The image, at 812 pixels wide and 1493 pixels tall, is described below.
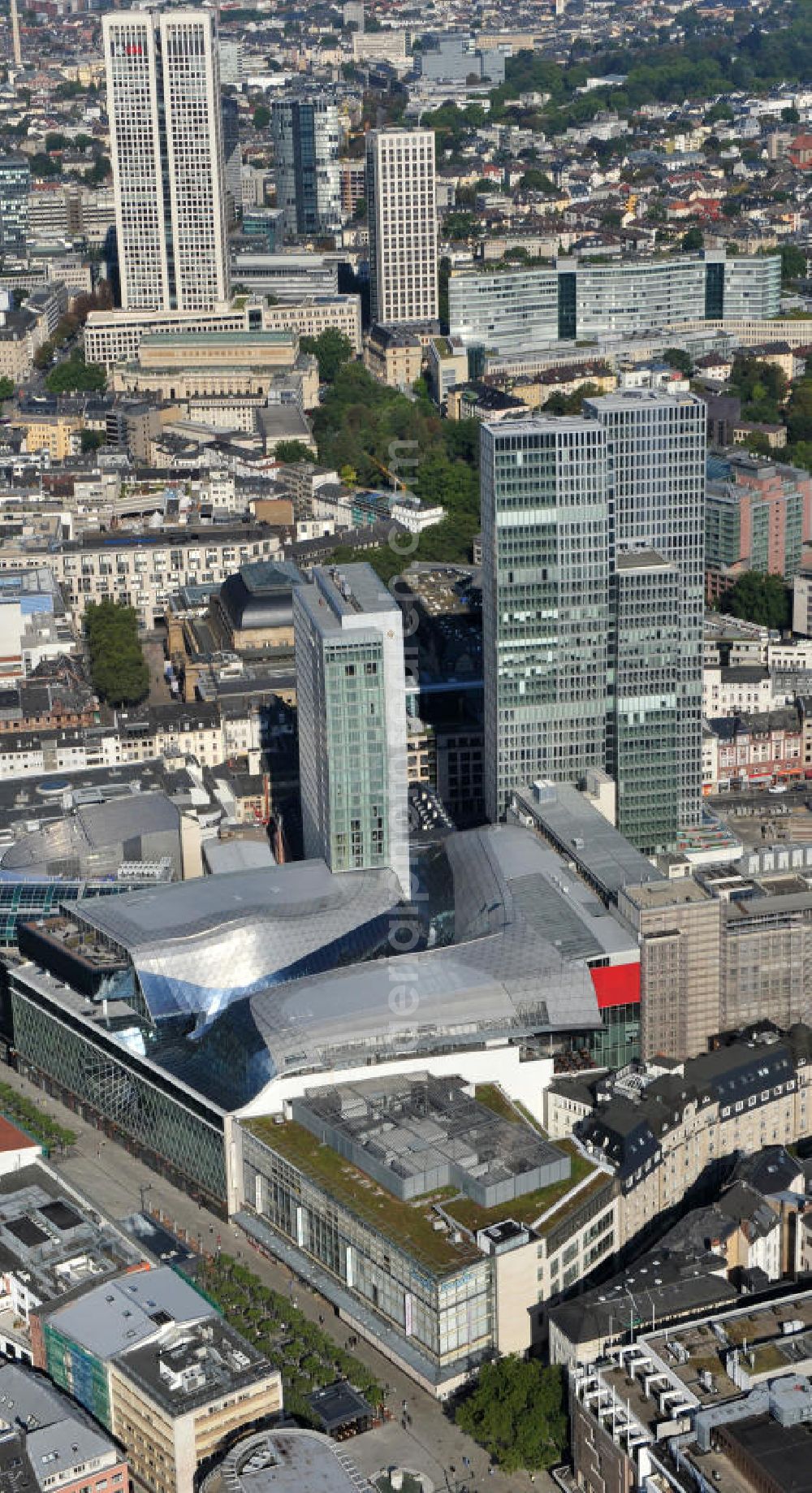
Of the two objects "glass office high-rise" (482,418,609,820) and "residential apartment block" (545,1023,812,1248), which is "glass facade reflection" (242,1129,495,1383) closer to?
"residential apartment block" (545,1023,812,1248)

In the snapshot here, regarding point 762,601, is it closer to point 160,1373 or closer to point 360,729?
point 360,729

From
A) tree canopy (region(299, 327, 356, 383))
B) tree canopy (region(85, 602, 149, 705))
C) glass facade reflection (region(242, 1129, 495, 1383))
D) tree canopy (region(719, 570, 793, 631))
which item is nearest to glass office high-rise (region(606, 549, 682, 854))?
glass facade reflection (region(242, 1129, 495, 1383))

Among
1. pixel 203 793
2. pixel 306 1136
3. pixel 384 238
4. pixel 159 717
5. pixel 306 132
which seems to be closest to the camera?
pixel 306 1136

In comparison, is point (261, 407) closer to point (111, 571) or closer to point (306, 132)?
point (111, 571)

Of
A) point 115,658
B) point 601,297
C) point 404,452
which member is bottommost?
point 115,658

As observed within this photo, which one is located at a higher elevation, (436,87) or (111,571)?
(436,87)

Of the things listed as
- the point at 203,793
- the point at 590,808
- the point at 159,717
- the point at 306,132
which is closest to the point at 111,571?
the point at 159,717

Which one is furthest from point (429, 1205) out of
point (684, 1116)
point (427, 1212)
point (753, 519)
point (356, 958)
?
point (753, 519)
